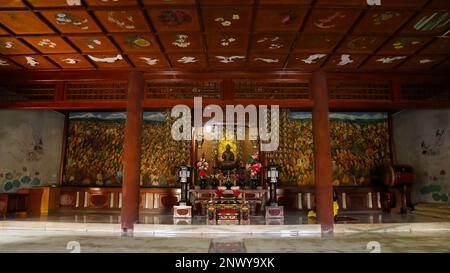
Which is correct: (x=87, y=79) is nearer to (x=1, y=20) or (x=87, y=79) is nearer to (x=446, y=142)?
(x=1, y=20)

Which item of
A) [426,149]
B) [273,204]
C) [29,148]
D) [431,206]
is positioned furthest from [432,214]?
[29,148]

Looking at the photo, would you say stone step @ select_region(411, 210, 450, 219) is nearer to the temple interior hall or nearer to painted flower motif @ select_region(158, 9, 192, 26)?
the temple interior hall

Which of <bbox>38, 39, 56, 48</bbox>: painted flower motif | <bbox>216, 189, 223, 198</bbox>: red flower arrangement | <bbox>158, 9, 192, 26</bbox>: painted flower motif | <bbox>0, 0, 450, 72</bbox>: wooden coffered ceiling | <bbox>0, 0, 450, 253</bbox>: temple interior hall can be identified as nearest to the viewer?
<bbox>0, 0, 450, 72</bbox>: wooden coffered ceiling

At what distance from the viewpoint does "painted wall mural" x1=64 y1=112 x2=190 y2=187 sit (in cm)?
1079

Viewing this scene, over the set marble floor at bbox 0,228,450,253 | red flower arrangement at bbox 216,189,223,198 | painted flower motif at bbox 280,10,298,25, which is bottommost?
marble floor at bbox 0,228,450,253

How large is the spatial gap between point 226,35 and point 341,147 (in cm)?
709

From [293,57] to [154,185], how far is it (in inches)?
259

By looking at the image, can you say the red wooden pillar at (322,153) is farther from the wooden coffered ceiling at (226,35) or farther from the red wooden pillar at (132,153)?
the red wooden pillar at (132,153)

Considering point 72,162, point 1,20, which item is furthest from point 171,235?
point 72,162

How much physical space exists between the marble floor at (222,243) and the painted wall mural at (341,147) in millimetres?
4363

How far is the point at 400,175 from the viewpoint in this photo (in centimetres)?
982

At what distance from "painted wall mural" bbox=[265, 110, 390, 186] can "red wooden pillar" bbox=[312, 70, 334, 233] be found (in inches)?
139

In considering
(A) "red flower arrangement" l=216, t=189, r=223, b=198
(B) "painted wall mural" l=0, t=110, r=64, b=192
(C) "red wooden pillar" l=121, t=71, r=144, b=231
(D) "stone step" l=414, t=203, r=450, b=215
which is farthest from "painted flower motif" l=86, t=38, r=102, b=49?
(D) "stone step" l=414, t=203, r=450, b=215

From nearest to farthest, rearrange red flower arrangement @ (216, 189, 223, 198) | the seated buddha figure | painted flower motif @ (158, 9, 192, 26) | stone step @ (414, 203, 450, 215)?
painted flower motif @ (158, 9, 192, 26) → red flower arrangement @ (216, 189, 223, 198) → stone step @ (414, 203, 450, 215) → the seated buddha figure
